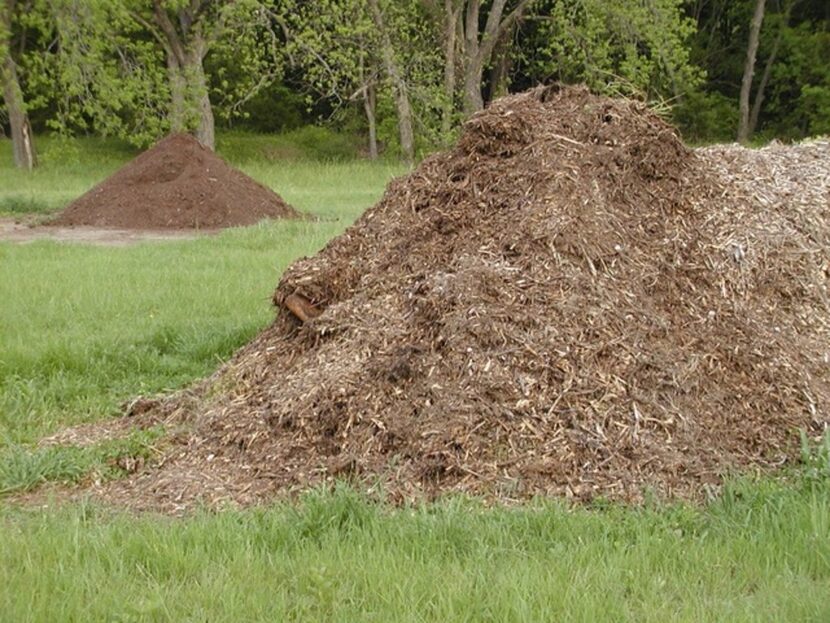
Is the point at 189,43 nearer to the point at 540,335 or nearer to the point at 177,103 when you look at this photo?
the point at 177,103

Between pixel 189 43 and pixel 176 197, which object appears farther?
pixel 189 43

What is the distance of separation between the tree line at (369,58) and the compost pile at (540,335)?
997 cm

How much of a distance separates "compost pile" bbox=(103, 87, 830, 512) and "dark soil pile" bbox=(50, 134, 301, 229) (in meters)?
11.4

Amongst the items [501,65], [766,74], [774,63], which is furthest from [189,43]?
[774,63]

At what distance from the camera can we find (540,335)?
5.30 meters

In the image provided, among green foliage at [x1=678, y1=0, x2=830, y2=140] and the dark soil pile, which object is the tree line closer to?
green foliage at [x1=678, y1=0, x2=830, y2=140]

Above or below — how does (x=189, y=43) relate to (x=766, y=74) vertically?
above

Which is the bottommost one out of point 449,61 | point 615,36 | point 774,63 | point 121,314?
point 121,314

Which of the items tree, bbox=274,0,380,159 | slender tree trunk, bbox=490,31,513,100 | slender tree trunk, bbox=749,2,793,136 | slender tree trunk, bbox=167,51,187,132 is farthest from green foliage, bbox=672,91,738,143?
slender tree trunk, bbox=167,51,187,132

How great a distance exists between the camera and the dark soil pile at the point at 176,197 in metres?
17.9

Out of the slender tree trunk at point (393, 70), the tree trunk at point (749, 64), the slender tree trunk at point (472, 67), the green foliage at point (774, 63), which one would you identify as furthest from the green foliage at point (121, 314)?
the green foliage at point (774, 63)

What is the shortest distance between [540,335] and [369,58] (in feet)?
76.6

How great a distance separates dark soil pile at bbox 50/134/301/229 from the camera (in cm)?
1788

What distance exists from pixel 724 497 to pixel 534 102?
336 centimetres
